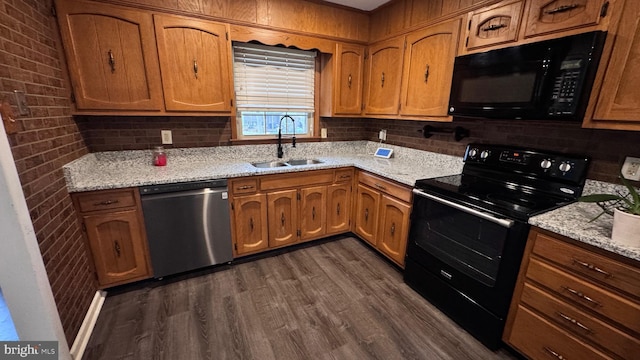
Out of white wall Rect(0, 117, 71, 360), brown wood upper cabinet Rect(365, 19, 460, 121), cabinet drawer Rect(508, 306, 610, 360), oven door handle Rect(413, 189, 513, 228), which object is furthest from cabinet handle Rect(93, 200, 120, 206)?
cabinet drawer Rect(508, 306, 610, 360)

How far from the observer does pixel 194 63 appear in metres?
2.12

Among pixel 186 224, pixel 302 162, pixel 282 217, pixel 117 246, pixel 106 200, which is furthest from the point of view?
pixel 302 162

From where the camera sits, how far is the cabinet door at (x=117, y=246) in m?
1.86

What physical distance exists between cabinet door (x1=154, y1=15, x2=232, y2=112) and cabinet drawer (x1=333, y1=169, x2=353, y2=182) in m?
1.21

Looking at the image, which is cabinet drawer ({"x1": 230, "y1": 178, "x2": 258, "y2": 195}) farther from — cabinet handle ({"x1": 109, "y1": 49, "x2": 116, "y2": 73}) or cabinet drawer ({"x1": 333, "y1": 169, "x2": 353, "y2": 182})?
cabinet handle ({"x1": 109, "y1": 49, "x2": 116, "y2": 73})

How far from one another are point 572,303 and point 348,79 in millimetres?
2455

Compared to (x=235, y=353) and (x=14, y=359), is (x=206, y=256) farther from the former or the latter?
(x=14, y=359)

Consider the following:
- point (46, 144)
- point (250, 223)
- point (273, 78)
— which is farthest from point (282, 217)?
point (46, 144)

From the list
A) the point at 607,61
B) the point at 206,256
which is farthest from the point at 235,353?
the point at 607,61

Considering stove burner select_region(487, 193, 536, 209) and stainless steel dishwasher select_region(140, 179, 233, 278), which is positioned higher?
stove burner select_region(487, 193, 536, 209)

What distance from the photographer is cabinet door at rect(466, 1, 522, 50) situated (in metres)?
1.63

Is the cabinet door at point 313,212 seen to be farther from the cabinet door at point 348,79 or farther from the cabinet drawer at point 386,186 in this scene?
the cabinet door at point 348,79

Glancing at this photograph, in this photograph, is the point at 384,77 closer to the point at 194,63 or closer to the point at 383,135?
the point at 383,135

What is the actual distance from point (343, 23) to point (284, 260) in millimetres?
2424
